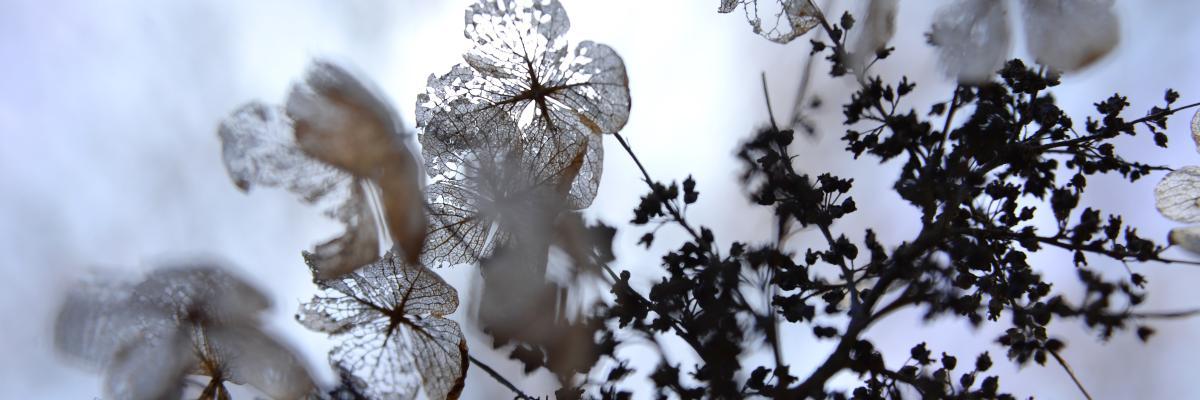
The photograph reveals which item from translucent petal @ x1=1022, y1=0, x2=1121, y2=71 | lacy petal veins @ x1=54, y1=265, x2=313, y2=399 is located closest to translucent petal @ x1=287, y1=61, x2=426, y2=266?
lacy petal veins @ x1=54, y1=265, x2=313, y2=399

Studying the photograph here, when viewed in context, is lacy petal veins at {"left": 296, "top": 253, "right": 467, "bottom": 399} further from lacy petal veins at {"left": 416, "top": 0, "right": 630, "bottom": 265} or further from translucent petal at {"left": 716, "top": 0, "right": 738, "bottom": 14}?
translucent petal at {"left": 716, "top": 0, "right": 738, "bottom": 14}

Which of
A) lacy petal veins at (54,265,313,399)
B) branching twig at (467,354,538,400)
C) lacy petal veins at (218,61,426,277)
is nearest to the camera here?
branching twig at (467,354,538,400)

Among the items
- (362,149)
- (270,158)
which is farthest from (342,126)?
(270,158)

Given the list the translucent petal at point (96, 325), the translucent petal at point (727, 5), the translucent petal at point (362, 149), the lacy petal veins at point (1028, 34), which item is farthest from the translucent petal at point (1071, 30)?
the translucent petal at point (96, 325)

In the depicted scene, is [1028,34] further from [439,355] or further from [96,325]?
[96,325]

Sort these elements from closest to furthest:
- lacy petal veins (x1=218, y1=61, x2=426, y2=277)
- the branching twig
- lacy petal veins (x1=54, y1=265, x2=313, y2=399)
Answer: the branching twig < lacy petal veins (x1=218, y1=61, x2=426, y2=277) < lacy petal veins (x1=54, y1=265, x2=313, y2=399)
